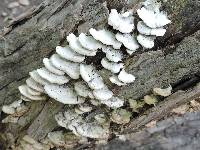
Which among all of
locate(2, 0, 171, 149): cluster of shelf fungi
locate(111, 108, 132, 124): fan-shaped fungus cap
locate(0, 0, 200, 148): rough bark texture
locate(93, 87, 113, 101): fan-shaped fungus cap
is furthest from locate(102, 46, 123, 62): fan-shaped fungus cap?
locate(111, 108, 132, 124): fan-shaped fungus cap

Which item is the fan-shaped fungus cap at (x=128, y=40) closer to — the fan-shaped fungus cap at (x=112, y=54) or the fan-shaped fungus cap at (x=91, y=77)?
the fan-shaped fungus cap at (x=112, y=54)

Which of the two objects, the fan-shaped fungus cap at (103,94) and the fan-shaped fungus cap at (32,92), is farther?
the fan-shaped fungus cap at (32,92)

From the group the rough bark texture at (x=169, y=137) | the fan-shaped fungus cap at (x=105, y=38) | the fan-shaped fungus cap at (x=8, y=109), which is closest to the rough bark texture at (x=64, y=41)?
the fan-shaped fungus cap at (x=8, y=109)

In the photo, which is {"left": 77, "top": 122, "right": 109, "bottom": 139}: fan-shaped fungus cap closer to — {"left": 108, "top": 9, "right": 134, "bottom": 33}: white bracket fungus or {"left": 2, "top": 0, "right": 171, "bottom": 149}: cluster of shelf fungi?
{"left": 2, "top": 0, "right": 171, "bottom": 149}: cluster of shelf fungi

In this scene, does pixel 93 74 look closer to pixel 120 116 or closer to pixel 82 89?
pixel 82 89

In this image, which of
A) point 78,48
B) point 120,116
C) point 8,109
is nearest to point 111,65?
point 78,48

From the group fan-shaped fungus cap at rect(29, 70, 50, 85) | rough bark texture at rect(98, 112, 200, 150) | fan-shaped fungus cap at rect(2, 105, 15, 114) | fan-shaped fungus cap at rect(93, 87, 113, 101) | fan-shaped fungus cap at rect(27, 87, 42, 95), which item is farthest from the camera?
rough bark texture at rect(98, 112, 200, 150)
